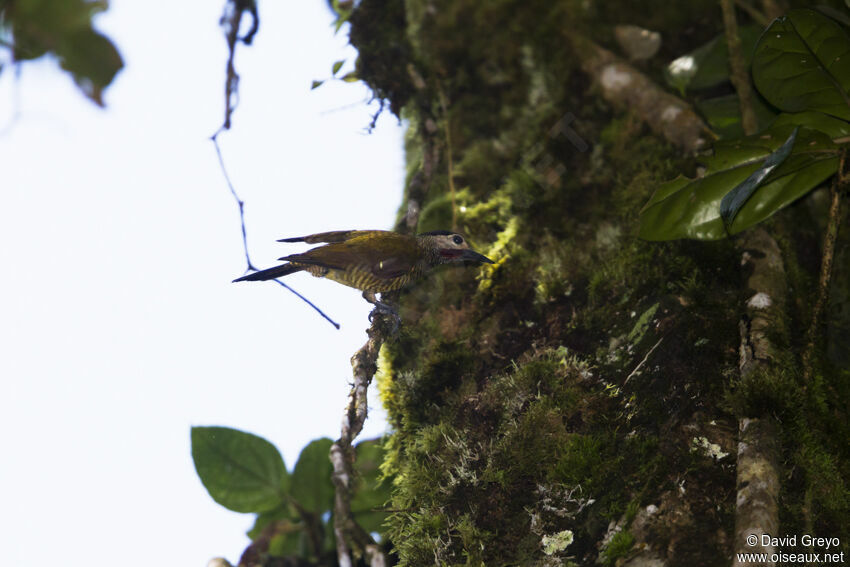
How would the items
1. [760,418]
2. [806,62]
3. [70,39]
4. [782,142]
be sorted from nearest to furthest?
1. [760,418]
2. [806,62]
3. [782,142]
4. [70,39]

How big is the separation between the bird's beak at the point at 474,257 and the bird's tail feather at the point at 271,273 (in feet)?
2.43

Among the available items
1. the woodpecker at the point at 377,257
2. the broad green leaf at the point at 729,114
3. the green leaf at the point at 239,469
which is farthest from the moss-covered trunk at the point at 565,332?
the green leaf at the point at 239,469

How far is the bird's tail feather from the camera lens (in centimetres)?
269

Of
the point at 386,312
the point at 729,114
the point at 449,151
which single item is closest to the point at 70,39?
the point at 449,151

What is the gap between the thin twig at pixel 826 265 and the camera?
7.02 feet

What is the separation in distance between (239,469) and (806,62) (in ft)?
8.91

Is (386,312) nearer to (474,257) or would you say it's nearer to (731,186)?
(474,257)

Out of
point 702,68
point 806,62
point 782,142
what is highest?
point 702,68

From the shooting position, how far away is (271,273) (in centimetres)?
278

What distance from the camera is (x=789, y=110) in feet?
8.20

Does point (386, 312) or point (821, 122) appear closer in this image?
point (821, 122)

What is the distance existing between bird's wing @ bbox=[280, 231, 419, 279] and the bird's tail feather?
0.25ft

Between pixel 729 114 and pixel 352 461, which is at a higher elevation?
pixel 729 114

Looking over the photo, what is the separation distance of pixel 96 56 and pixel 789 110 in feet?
11.3
